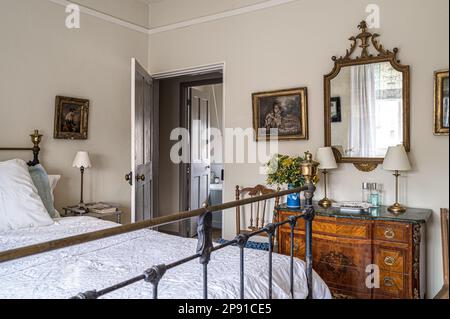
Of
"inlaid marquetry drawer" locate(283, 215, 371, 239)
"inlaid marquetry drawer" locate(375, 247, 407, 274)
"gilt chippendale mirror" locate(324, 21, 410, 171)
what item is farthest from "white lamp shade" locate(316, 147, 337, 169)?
"inlaid marquetry drawer" locate(375, 247, 407, 274)

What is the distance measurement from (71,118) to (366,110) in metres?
2.66

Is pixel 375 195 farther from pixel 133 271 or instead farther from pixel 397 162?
pixel 133 271

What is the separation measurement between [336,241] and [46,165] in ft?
8.38

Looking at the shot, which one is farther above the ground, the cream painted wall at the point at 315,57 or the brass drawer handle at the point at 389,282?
the cream painted wall at the point at 315,57

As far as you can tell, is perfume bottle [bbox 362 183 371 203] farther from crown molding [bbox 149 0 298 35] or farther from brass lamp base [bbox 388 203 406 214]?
crown molding [bbox 149 0 298 35]

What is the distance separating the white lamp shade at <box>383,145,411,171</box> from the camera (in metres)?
2.60

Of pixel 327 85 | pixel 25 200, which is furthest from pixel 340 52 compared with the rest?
pixel 25 200

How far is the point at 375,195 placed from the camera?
2.84m

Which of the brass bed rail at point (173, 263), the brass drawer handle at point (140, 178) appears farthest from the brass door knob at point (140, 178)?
the brass bed rail at point (173, 263)

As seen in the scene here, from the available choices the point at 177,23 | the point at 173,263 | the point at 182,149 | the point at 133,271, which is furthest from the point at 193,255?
the point at 182,149

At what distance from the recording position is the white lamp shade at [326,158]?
9.56 ft

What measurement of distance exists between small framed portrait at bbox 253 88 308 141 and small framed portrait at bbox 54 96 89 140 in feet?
5.50

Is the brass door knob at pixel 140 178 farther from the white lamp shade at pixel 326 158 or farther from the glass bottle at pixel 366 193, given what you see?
the glass bottle at pixel 366 193

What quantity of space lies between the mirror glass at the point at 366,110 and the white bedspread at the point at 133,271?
143 centimetres
